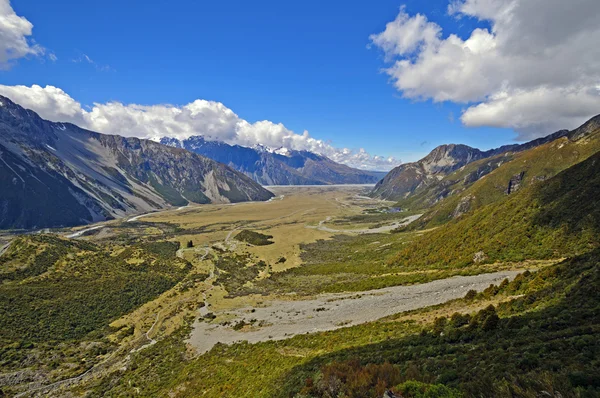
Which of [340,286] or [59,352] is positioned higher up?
[340,286]

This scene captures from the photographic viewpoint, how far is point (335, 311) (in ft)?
142

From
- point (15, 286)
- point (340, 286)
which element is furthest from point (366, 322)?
point (15, 286)

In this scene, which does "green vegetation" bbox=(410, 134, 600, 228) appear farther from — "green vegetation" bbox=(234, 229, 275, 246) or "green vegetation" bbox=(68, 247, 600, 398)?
"green vegetation" bbox=(68, 247, 600, 398)

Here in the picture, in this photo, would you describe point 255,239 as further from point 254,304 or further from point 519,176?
point 519,176

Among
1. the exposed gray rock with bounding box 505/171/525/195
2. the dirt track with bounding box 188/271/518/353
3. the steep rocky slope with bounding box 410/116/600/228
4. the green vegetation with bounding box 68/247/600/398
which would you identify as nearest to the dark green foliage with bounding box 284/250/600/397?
the green vegetation with bounding box 68/247/600/398

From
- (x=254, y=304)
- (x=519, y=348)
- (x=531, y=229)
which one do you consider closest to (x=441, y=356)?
(x=519, y=348)

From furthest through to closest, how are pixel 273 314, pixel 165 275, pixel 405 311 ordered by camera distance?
pixel 165 275, pixel 273 314, pixel 405 311

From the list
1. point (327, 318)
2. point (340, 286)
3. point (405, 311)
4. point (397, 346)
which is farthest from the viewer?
point (340, 286)

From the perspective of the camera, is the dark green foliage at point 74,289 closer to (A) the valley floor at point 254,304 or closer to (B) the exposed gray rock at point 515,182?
(A) the valley floor at point 254,304

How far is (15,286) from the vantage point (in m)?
59.2

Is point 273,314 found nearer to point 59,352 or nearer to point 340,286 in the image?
point 340,286

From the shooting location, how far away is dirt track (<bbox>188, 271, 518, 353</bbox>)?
3750 centimetres

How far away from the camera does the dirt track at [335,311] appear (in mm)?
37500

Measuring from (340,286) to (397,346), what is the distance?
32885mm
